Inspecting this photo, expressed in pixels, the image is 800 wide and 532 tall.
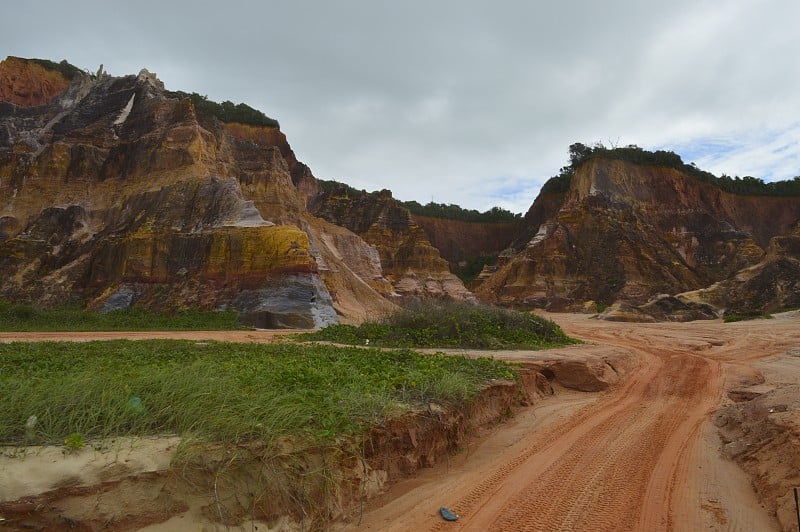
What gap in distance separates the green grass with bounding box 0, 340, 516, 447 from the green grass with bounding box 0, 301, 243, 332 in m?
11.6

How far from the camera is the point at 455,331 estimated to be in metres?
13.1

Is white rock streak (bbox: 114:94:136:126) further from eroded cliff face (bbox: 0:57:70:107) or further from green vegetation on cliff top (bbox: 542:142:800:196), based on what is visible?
green vegetation on cliff top (bbox: 542:142:800:196)

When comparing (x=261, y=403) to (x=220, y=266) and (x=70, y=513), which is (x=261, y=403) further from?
(x=220, y=266)

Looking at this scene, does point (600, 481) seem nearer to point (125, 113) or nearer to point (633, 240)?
point (125, 113)

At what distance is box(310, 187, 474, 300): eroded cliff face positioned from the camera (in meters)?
49.2

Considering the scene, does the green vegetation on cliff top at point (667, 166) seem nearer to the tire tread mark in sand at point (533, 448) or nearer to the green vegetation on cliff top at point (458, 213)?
the green vegetation on cliff top at point (458, 213)

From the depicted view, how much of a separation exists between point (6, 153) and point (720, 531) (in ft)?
129

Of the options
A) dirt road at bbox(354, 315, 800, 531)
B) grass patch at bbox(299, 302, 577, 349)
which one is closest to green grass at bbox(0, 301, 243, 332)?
grass patch at bbox(299, 302, 577, 349)

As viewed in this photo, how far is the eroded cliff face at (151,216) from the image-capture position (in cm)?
2264

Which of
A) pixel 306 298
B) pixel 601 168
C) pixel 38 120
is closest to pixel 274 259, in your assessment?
pixel 306 298

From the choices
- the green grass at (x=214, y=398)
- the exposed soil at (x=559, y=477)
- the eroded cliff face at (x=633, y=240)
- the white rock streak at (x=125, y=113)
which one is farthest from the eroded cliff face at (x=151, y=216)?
the eroded cliff face at (x=633, y=240)

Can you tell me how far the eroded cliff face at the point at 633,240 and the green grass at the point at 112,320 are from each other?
32.7m

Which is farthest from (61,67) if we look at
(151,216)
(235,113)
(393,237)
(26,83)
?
(393,237)

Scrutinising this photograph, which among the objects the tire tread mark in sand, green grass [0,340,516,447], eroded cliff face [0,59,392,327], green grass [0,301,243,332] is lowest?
the tire tread mark in sand
